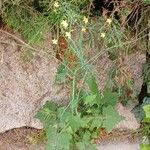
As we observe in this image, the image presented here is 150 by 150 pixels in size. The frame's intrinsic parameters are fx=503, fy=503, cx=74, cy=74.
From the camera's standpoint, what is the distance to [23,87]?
251cm

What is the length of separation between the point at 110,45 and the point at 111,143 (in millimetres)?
565

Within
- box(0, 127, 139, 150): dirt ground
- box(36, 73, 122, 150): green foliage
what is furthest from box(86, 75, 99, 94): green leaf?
box(0, 127, 139, 150): dirt ground

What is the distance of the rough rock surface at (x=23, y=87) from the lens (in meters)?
A: 2.48

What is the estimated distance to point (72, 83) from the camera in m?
2.38

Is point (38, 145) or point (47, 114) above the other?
point (47, 114)

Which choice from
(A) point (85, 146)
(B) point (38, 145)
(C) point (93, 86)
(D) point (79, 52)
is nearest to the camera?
(D) point (79, 52)

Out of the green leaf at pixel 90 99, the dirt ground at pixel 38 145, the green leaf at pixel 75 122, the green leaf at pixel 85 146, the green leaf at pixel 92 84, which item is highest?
the green leaf at pixel 92 84

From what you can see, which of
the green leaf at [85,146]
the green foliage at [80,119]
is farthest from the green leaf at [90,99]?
the green leaf at [85,146]

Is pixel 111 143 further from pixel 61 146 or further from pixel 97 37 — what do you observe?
pixel 97 37

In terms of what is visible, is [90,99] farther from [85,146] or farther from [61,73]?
[85,146]

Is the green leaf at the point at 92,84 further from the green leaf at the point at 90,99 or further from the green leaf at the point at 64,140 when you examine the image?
the green leaf at the point at 64,140

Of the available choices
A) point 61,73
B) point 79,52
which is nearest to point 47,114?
point 61,73

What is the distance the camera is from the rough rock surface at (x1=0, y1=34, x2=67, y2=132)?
2480 mm

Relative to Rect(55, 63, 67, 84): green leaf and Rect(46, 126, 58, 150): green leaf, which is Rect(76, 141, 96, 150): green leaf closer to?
Rect(46, 126, 58, 150): green leaf
